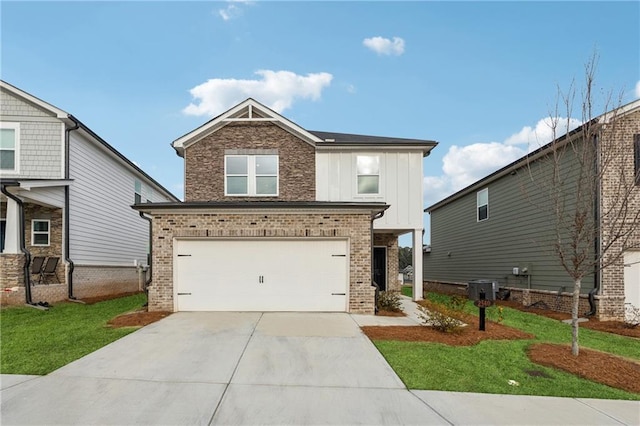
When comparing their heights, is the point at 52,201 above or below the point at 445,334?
above

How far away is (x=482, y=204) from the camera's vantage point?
63.0 ft

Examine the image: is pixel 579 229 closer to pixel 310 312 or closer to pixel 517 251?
pixel 310 312

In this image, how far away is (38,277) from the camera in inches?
522

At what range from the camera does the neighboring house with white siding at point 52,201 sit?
11.7 m

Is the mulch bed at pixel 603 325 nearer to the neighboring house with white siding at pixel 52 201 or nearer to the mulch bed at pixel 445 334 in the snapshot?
the mulch bed at pixel 445 334

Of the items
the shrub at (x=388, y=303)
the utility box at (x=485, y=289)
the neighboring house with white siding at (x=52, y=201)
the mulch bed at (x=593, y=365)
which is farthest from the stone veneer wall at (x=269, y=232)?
the mulch bed at (x=593, y=365)

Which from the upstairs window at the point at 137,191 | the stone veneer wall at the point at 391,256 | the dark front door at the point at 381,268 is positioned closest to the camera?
the stone veneer wall at the point at 391,256

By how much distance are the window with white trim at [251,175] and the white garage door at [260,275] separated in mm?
3727

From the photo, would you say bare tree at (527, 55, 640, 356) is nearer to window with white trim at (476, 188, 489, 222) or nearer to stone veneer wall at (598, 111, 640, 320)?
stone veneer wall at (598, 111, 640, 320)

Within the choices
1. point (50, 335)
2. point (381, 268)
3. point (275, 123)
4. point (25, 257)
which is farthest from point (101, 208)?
point (381, 268)

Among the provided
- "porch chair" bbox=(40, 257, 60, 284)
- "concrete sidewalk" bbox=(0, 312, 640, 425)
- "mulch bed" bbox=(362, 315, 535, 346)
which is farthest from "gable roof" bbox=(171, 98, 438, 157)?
"concrete sidewalk" bbox=(0, 312, 640, 425)

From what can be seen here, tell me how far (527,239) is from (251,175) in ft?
36.0

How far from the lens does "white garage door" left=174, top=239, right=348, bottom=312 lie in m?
11.0

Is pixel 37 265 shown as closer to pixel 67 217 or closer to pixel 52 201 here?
pixel 67 217
